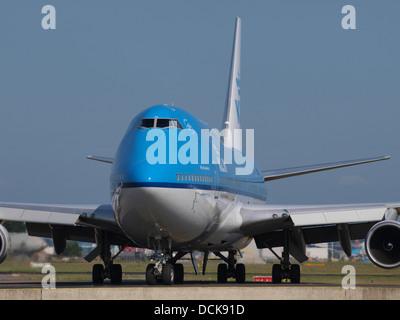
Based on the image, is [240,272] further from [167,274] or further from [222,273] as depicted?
[167,274]

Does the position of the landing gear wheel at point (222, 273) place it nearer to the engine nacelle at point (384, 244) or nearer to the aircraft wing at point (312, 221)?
the aircraft wing at point (312, 221)

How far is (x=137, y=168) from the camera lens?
838 inches

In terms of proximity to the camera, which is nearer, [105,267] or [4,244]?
[4,244]

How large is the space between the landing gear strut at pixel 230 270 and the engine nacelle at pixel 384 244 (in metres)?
8.45

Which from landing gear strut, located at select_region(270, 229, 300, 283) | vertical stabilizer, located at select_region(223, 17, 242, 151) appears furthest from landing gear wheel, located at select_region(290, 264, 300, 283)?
vertical stabilizer, located at select_region(223, 17, 242, 151)

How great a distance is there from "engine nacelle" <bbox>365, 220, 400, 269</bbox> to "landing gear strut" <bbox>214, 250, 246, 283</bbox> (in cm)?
845

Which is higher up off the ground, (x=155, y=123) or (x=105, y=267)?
(x=155, y=123)

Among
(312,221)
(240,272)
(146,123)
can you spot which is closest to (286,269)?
(312,221)

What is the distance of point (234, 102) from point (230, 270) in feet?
34.9

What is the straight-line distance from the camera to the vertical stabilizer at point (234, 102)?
37938mm

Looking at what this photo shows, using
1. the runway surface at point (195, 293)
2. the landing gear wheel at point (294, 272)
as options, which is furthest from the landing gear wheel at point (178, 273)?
the runway surface at point (195, 293)

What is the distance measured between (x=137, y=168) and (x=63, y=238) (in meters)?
7.63

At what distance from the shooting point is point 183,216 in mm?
22547
